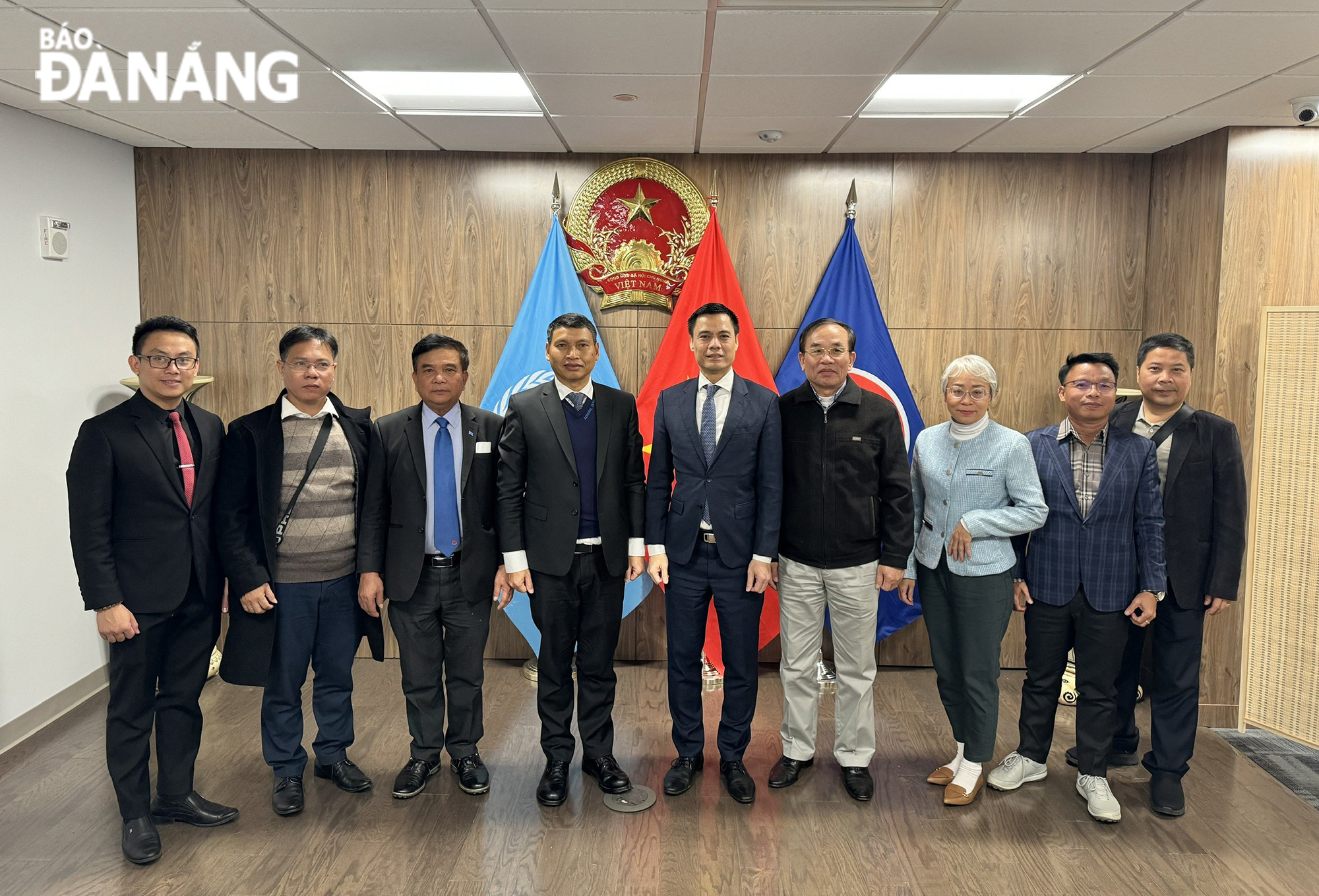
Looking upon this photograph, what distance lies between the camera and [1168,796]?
3.12 m

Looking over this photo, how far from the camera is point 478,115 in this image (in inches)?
151

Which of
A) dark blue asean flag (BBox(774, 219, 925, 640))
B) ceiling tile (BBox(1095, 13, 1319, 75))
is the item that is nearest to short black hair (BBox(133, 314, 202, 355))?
dark blue asean flag (BBox(774, 219, 925, 640))

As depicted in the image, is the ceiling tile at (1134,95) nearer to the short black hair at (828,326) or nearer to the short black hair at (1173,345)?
the short black hair at (1173,345)

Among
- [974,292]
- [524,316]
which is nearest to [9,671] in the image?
[524,316]

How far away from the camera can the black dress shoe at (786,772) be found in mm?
3211

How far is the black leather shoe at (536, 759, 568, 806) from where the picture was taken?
121 inches

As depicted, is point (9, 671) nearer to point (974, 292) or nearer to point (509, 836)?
point (509, 836)

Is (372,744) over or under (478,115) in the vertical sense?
under

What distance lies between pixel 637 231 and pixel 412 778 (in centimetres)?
295

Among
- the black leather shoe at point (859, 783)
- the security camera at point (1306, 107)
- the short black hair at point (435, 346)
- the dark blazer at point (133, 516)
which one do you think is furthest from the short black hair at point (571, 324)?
the security camera at point (1306, 107)

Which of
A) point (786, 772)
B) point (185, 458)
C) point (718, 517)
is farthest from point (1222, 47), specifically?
point (185, 458)

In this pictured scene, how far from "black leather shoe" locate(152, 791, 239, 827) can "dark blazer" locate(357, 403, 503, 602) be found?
95 cm

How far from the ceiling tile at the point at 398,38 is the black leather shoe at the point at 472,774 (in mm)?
2664

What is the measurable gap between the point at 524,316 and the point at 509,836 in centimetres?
261
